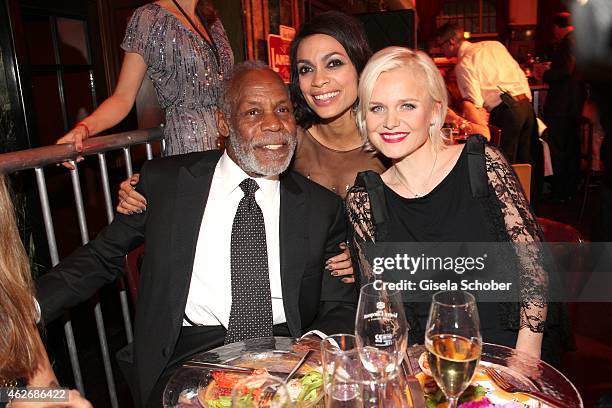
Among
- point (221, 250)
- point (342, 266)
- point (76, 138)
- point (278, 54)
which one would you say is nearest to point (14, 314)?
point (221, 250)

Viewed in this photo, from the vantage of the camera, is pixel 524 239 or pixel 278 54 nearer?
pixel 524 239

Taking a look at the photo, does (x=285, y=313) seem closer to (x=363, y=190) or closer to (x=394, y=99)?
(x=363, y=190)

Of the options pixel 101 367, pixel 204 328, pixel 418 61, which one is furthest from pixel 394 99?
pixel 101 367

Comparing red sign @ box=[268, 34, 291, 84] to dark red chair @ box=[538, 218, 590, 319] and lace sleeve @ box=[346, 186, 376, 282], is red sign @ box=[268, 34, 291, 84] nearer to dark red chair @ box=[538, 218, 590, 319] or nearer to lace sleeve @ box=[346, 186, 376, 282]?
lace sleeve @ box=[346, 186, 376, 282]

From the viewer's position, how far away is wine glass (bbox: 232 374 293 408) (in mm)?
975

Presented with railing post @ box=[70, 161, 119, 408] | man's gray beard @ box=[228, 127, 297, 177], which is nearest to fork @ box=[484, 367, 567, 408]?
man's gray beard @ box=[228, 127, 297, 177]

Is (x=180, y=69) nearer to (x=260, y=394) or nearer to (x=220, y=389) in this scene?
(x=220, y=389)

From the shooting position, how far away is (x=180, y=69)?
9.70 ft

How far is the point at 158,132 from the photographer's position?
333 centimetres

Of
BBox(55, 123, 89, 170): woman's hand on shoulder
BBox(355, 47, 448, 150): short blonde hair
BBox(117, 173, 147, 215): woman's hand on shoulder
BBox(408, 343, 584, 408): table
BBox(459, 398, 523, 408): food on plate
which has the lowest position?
BBox(408, 343, 584, 408): table

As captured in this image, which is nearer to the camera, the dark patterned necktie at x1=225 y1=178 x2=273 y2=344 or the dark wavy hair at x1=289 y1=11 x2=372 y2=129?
the dark patterned necktie at x1=225 y1=178 x2=273 y2=344

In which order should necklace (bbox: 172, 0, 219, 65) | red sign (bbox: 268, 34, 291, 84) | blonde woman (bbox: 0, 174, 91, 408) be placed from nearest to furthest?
blonde woman (bbox: 0, 174, 91, 408), necklace (bbox: 172, 0, 219, 65), red sign (bbox: 268, 34, 291, 84)

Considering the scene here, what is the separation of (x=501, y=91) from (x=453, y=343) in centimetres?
587

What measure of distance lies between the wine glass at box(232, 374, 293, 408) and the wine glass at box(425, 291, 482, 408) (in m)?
0.33
